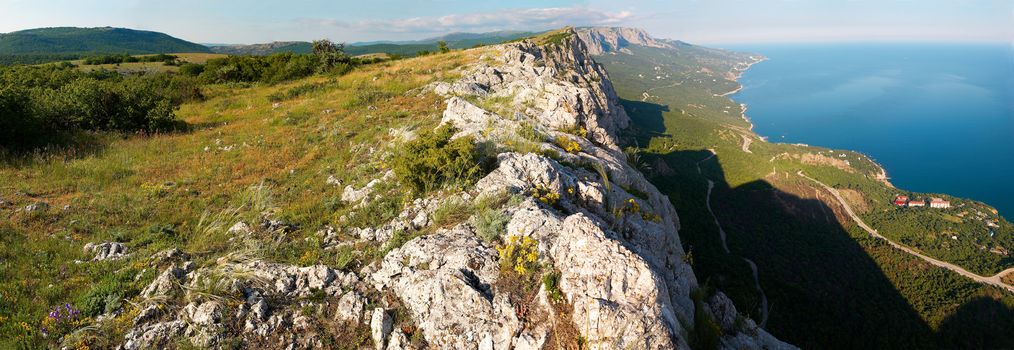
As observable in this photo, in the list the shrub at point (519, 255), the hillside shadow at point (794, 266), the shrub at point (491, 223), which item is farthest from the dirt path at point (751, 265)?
the shrub at point (519, 255)

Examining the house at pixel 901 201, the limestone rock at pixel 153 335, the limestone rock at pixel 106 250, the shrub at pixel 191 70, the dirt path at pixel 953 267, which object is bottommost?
the dirt path at pixel 953 267

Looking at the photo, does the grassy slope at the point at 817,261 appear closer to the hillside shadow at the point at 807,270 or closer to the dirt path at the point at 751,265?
the hillside shadow at the point at 807,270

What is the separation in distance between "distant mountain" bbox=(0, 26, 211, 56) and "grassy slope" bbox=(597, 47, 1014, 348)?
204857mm

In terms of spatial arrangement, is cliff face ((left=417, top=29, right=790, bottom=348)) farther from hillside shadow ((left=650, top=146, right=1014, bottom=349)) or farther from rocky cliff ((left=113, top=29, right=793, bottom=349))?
hillside shadow ((left=650, top=146, right=1014, bottom=349))

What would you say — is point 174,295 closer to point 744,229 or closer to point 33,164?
point 33,164

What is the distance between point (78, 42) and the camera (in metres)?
168

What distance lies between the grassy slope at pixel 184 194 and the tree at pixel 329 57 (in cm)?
1617

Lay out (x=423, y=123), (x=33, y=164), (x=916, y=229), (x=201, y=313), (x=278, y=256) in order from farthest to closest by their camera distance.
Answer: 1. (x=916, y=229)
2. (x=423, y=123)
3. (x=33, y=164)
4. (x=278, y=256)
5. (x=201, y=313)

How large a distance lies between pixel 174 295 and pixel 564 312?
617 centimetres

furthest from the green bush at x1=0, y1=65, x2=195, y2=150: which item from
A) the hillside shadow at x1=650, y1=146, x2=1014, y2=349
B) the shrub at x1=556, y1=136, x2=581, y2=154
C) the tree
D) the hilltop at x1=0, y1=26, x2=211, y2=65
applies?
the hilltop at x1=0, y1=26, x2=211, y2=65

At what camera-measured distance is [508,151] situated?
10125 mm

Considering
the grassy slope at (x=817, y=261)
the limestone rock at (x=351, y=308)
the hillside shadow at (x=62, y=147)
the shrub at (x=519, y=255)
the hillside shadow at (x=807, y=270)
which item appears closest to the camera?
the limestone rock at (x=351, y=308)

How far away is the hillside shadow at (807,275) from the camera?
47844 millimetres

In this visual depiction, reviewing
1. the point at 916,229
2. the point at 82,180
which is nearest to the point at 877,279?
the point at 916,229
